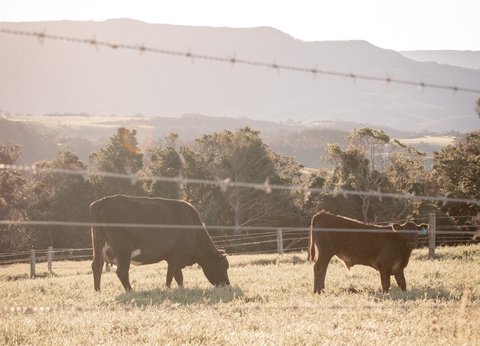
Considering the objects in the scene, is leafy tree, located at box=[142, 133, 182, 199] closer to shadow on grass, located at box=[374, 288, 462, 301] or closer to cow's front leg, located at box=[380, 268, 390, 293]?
cow's front leg, located at box=[380, 268, 390, 293]

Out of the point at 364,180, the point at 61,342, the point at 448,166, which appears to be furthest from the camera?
the point at 364,180

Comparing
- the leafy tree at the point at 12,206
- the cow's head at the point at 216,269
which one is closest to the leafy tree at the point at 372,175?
the leafy tree at the point at 12,206

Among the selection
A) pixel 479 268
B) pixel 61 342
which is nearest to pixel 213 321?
pixel 61 342

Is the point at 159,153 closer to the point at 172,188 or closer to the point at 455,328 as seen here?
the point at 172,188

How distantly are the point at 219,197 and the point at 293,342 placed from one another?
1692 inches

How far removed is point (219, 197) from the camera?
49656 millimetres

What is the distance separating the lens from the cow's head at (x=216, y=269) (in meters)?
13.9

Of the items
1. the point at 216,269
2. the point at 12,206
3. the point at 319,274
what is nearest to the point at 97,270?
the point at 216,269

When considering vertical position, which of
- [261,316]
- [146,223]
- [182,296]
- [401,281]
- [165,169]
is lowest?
[182,296]

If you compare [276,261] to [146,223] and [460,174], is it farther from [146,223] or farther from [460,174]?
[460,174]

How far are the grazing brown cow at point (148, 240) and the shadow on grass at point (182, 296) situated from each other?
4.53 feet

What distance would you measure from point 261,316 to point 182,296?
10.3ft

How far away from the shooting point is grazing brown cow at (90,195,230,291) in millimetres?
13445

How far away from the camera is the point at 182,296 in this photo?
36.7 ft
